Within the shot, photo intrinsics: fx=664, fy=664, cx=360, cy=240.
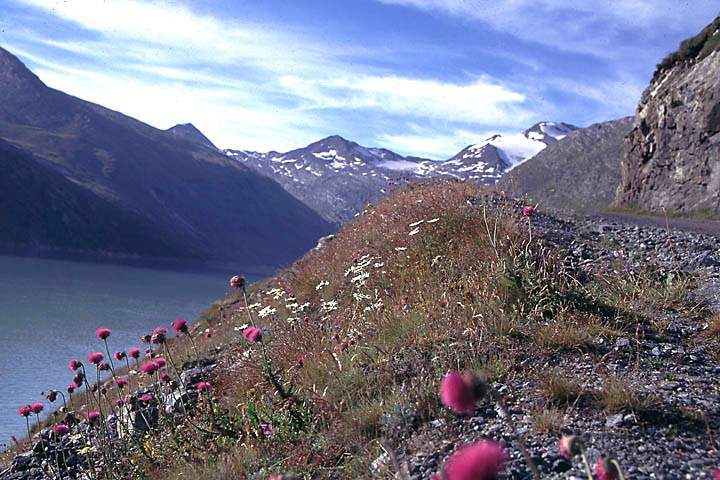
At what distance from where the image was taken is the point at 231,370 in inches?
292

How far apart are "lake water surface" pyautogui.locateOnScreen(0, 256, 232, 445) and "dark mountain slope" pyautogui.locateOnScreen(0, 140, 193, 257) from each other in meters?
55.9

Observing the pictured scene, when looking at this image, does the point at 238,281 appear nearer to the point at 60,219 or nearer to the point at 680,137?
the point at 680,137

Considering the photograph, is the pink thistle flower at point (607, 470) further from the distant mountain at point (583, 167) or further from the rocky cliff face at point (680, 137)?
the distant mountain at point (583, 167)

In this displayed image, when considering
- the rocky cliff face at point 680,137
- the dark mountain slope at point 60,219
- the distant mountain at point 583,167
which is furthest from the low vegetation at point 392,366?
the dark mountain slope at point 60,219

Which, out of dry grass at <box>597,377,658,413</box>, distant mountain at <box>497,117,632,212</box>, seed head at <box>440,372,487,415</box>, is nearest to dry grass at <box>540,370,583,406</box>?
dry grass at <box>597,377,658,413</box>

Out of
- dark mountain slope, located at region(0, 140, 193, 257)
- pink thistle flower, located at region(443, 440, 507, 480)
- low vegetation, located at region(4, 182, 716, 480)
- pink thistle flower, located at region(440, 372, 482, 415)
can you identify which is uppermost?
pink thistle flower, located at region(440, 372, 482, 415)

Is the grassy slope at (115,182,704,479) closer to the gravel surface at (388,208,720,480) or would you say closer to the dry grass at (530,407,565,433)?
the dry grass at (530,407,565,433)

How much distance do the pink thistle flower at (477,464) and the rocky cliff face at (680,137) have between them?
25236 millimetres

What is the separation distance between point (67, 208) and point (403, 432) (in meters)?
145

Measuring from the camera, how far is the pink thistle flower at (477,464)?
1690mm

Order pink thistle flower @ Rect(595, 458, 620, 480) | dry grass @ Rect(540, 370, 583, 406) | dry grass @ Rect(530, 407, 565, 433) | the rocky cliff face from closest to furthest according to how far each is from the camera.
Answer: pink thistle flower @ Rect(595, 458, 620, 480) < dry grass @ Rect(530, 407, 565, 433) < dry grass @ Rect(540, 370, 583, 406) < the rocky cliff face

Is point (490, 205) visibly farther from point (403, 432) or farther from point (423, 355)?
point (403, 432)

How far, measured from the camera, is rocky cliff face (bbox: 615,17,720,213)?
26.0 m

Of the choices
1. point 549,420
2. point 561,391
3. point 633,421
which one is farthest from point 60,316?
point 633,421
